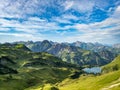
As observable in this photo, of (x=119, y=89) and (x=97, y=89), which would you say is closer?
(x=119, y=89)

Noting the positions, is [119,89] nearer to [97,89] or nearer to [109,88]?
[109,88]

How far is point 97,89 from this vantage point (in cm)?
19388

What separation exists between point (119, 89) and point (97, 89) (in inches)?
969

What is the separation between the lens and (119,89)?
173375 mm

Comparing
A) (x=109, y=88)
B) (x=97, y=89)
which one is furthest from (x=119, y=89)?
(x=97, y=89)

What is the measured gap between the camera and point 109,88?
184125 mm

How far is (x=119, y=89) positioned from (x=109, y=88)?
12.0 meters

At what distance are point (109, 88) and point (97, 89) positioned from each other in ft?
42.1
